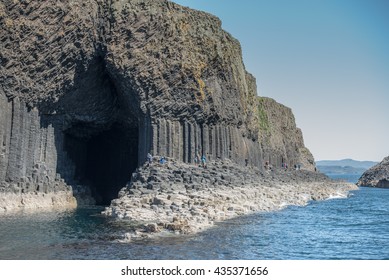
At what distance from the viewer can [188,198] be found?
33.6m

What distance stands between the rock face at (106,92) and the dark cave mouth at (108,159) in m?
0.11

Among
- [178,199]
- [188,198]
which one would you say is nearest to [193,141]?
[188,198]

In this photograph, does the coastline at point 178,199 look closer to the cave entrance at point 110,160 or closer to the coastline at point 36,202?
the coastline at point 36,202

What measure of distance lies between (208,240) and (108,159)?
1155 inches

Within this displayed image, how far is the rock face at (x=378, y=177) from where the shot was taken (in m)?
110

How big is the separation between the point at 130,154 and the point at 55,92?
1202 centimetres

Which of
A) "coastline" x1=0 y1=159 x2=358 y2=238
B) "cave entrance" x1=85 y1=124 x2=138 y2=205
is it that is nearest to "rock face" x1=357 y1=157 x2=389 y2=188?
"coastline" x1=0 y1=159 x2=358 y2=238

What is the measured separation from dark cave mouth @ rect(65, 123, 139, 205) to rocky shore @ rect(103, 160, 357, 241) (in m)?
8.24

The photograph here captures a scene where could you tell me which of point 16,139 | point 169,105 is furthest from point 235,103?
point 16,139

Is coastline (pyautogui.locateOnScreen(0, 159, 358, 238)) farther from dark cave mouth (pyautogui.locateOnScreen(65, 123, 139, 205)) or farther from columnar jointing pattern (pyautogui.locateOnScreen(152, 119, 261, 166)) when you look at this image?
dark cave mouth (pyautogui.locateOnScreen(65, 123, 139, 205))

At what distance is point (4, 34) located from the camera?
35250 millimetres

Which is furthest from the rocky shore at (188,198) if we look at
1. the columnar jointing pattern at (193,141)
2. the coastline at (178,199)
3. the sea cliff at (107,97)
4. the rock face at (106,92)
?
the rock face at (106,92)

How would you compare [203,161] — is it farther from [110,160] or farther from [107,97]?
[110,160]
